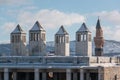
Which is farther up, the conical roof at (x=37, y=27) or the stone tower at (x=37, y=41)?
the conical roof at (x=37, y=27)

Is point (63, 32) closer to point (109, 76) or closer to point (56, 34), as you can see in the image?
point (56, 34)

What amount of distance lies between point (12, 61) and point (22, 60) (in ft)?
6.48

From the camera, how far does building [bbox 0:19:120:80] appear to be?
270ft

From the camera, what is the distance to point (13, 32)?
9575 centimetres

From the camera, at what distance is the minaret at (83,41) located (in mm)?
92500

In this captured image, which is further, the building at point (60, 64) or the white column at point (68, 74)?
the building at point (60, 64)

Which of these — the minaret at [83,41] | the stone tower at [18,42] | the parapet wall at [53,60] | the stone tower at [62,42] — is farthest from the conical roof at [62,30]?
the parapet wall at [53,60]

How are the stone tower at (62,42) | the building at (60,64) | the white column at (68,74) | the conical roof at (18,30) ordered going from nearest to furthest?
1. the white column at (68,74)
2. the building at (60,64)
3. the stone tower at (62,42)
4. the conical roof at (18,30)

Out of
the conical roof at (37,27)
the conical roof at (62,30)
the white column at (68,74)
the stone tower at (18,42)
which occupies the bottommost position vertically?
the white column at (68,74)

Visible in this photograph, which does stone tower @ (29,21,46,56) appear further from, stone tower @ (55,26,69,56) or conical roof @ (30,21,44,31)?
stone tower @ (55,26,69,56)

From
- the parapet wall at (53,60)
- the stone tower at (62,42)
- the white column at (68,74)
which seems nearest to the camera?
the white column at (68,74)

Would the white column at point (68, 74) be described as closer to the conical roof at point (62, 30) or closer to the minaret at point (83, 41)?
the minaret at point (83, 41)

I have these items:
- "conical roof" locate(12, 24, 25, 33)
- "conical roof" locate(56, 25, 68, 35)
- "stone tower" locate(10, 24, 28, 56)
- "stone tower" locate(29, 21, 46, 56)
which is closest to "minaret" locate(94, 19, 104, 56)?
"conical roof" locate(56, 25, 68, 35)

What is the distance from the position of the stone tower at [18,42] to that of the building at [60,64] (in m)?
2.51
